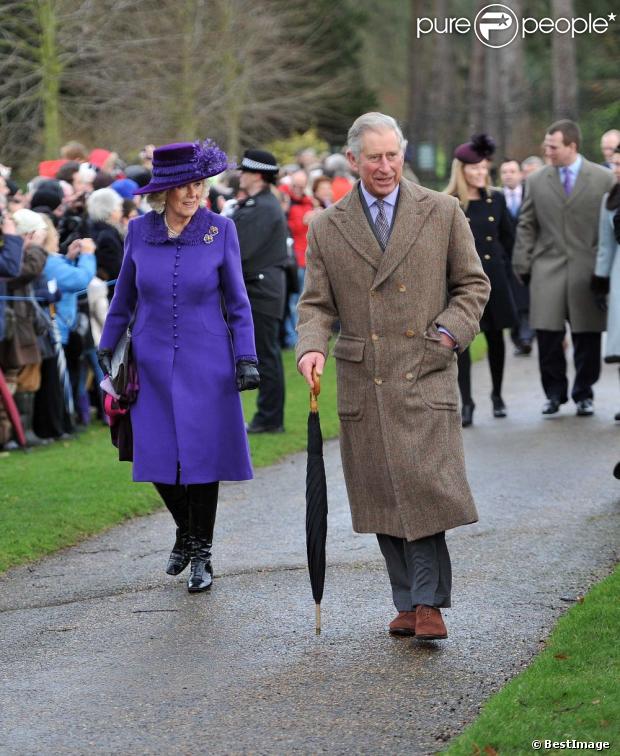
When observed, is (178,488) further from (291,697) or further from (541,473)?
(541,473)

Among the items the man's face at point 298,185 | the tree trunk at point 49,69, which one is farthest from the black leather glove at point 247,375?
the tree trunk at point 49,69

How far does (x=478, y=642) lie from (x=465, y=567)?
1295 millimetres

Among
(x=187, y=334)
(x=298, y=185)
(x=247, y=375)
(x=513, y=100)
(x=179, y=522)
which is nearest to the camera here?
(x=247, y=375)

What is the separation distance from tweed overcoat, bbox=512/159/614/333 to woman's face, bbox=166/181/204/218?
545 cm

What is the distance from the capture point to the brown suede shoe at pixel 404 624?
20.1ft

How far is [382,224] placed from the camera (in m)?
6.13

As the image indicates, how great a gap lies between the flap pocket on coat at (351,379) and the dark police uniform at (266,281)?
5.40m

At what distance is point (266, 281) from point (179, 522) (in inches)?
187

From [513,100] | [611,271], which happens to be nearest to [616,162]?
[611,271]

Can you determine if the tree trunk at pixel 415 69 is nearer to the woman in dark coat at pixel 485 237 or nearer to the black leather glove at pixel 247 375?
the woman in dark coat at pixel 485 237

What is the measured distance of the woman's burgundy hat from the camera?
11373 mm

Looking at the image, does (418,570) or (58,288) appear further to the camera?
(58,288)

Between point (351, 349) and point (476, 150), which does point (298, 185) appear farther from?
point (351, 349)

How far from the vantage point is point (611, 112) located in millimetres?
36219
